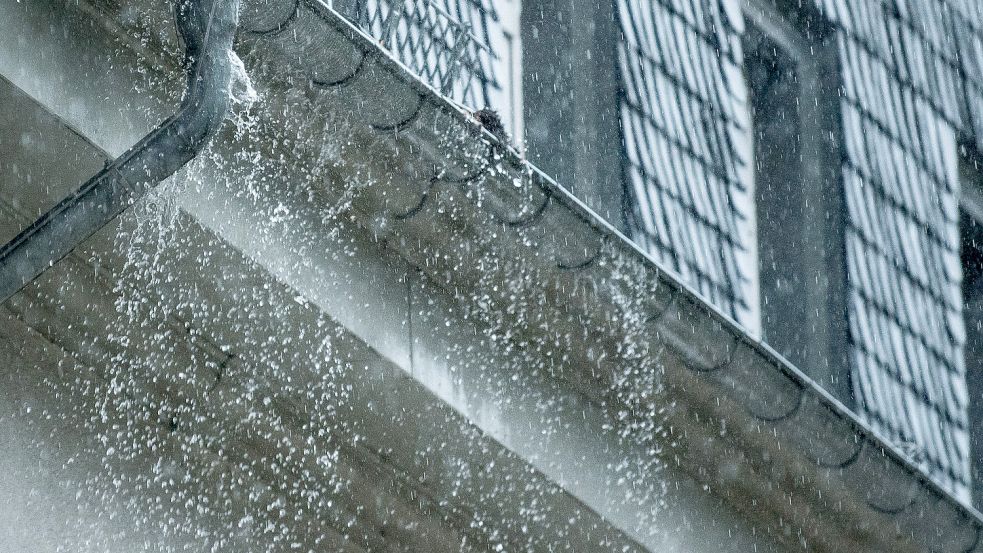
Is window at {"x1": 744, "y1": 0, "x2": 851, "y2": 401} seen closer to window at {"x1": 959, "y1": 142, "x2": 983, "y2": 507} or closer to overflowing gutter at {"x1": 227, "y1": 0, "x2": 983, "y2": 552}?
window at {"x1": 959, "y1": 142, "x2": 983, "y2": 507}

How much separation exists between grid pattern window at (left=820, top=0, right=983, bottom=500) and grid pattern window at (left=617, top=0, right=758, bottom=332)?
0.86 meters

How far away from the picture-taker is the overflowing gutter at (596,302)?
3.26m

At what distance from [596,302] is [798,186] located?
158 inches

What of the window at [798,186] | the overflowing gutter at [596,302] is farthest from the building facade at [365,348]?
the window at [798,186]

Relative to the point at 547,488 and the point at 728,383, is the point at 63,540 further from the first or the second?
the point at 728,383

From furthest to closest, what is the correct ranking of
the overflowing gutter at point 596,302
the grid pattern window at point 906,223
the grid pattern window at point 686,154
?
the grid pattern window at point 906,223 < the grid pattern window at point 686,154 < the overflowing gutter at point 596,302

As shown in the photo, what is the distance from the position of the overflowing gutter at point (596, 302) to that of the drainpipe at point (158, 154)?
0.19 metres

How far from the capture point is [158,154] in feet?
9.59

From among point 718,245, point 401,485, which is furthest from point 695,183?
point 401,485

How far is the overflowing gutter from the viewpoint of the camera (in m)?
3.26

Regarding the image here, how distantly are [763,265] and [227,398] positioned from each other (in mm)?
3995

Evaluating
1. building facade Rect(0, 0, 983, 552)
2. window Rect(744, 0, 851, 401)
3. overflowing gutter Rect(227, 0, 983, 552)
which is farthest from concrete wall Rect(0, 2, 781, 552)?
window Rect(744, 0, 851, 401)

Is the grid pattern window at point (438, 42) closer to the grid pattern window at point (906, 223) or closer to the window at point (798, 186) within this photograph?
the window at point (798, 186)

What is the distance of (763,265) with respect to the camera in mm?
7102
